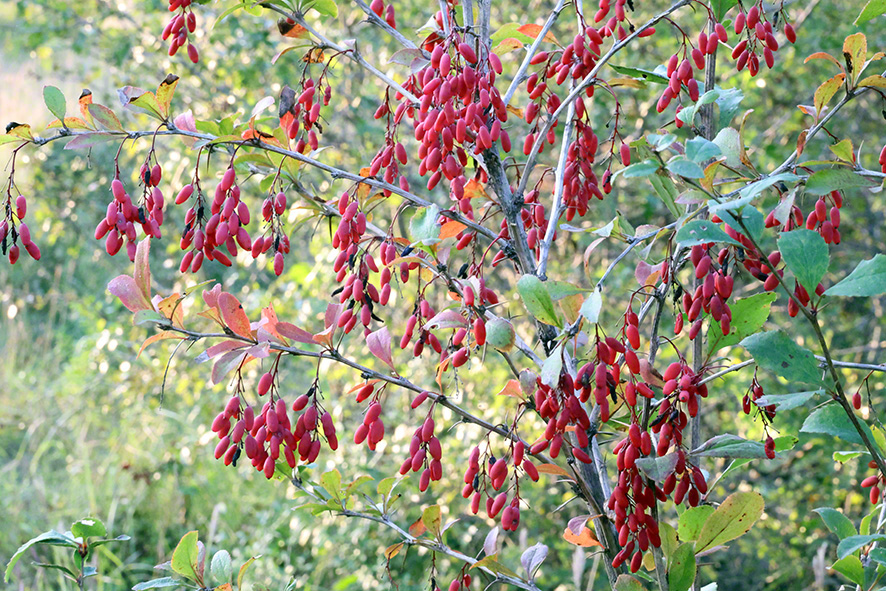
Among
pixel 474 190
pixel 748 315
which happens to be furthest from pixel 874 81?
pixel 474 190

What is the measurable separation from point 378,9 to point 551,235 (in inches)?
17.3

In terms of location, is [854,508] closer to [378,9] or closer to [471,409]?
[471,409]

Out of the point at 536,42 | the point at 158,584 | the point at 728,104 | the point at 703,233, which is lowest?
the point at 158,584

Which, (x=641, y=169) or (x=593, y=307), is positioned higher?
(x=641, y=169)

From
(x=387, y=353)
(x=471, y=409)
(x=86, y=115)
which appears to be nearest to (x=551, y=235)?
(x=387, y=353)

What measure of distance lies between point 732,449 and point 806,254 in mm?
294

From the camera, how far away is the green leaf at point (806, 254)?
2.13 ft

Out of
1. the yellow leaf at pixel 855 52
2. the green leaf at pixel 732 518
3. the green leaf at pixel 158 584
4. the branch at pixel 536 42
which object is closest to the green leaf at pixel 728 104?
the yellow leaf at pixel 855 52

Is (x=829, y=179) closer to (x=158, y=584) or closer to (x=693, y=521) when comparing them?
(x=693, y=521)

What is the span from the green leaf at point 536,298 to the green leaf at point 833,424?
0.26 meters

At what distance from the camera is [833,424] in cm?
76

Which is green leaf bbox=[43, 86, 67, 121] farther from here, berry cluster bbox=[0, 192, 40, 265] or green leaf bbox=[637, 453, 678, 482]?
green leaf bbox=[637, 453, 678, 482]

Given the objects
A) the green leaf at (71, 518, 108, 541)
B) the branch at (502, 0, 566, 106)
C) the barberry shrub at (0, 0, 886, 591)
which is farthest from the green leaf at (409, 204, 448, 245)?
the green leaf at (71, 518, 108, 541)

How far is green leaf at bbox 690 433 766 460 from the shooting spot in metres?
0.86
